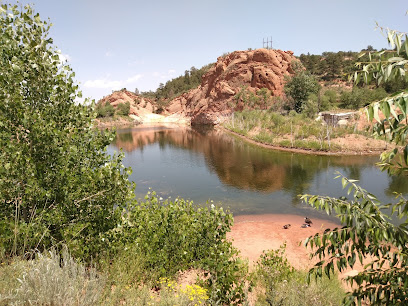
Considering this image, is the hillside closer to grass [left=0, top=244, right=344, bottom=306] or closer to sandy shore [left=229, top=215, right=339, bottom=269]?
sandy shore [left=229, top=215, right=339, bottom=269]

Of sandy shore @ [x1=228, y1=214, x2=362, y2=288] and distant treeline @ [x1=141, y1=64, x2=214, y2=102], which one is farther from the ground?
distant treeline @ [x1=141, y1=64, x2=214, y2=102]

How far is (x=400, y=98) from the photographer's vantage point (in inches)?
82.3

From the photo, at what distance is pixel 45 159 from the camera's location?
220 inches

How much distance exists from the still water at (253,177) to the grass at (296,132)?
2.89 meters

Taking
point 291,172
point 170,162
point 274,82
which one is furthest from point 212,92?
point 291,172

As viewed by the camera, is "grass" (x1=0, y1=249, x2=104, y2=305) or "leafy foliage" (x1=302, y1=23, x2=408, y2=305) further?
"grass" (x1=0, y1=249, x2=104, y2=305)

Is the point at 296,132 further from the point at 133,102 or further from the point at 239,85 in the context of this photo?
the point at 133,102

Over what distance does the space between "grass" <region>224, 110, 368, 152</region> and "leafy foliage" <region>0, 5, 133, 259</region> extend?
31490 millimetres

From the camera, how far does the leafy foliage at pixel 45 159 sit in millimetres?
5047

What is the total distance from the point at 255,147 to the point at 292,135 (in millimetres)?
5717

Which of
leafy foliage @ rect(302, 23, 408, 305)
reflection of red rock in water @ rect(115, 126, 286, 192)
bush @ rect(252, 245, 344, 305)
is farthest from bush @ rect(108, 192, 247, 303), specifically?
reflection of red rock in water @ rect(115, 126, 286, 192)

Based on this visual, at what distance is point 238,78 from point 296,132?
44454mm

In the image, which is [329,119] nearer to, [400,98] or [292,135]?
[292,135]

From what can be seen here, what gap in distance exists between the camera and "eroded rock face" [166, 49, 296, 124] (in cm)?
7362
